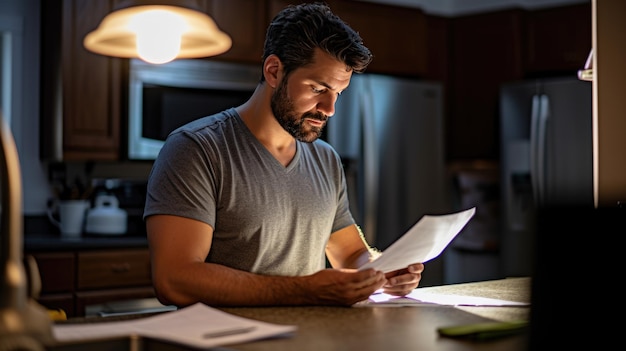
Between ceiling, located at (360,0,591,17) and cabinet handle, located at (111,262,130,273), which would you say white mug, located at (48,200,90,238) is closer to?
cabinet handle, located at (111,262,130,273)

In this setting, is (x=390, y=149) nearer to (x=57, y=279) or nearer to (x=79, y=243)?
(x=79, y=243)

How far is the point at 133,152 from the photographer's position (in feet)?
11.7

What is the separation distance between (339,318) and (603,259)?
0.65 meters

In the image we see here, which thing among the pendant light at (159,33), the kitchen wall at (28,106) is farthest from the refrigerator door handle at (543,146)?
the kitchen wall at (28,106)

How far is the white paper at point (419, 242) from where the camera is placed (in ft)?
5.07

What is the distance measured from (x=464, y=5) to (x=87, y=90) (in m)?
2.50

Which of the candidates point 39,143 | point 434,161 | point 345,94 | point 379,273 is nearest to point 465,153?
point 434,161

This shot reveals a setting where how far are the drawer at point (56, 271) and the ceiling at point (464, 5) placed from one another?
89.5 inches

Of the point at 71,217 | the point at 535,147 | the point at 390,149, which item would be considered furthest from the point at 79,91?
the point at 535,147

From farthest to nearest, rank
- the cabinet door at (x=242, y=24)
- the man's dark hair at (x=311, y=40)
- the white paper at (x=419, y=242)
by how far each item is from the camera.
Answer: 1. the cabinet door at (x=242, y=24)
2. the man's dark hair at (x=311, y=40)
3. the white paper at (x=419, y=242)

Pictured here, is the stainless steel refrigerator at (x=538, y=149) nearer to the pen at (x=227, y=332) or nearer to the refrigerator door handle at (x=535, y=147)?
the refrigerator door handle at (x=535, y=147)

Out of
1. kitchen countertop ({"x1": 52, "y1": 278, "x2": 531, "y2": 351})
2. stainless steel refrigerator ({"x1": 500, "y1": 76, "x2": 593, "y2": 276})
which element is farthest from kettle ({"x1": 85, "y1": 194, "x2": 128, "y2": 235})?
kitchen countertop ({"x1": 52, "y1": 278, "x2": 531, "y2": 351})

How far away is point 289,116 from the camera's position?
1909 millimetres

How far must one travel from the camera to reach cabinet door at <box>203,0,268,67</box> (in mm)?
3814
